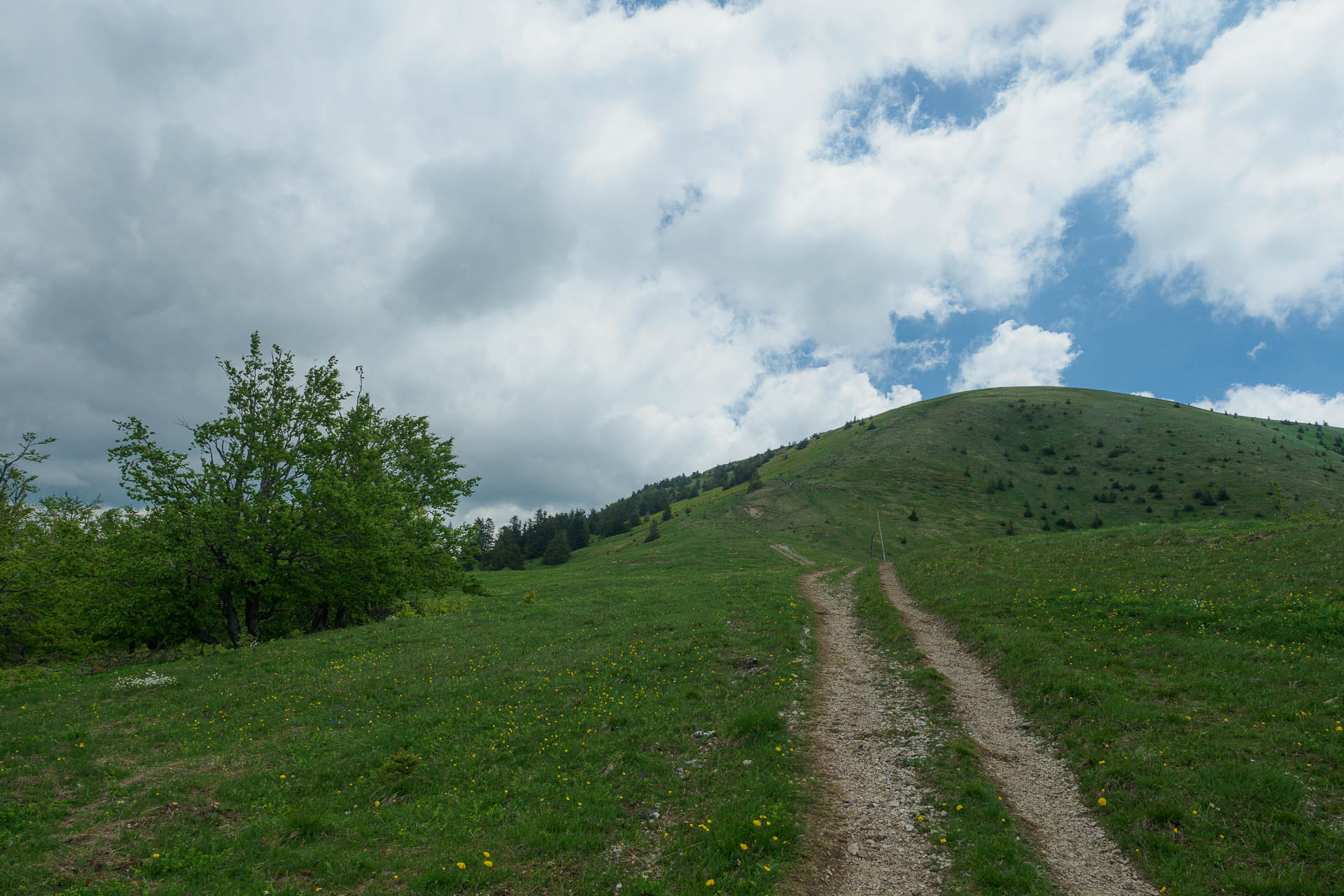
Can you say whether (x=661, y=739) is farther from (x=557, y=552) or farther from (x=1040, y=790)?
(x=557, y=552)

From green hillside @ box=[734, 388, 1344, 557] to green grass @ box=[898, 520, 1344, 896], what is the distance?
2180 inches

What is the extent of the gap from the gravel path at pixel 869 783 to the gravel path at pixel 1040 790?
127 centimetres

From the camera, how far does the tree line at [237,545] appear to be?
28.6 meters

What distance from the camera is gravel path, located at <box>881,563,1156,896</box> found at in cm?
798

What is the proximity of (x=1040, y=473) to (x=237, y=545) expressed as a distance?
13469 centimetres

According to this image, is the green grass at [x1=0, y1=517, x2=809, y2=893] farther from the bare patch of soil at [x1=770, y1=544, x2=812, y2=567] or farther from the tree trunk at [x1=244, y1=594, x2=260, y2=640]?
the bare patch of soil at [x1=770, y1=544, x2=812, y2=567]

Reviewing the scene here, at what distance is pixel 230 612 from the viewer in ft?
102

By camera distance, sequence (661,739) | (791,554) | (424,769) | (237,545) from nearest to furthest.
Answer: (424,769)
(661,739)
(237,545)
(791,554)

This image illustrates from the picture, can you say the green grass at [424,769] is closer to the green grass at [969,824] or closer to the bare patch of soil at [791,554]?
the green grass at [969,824]

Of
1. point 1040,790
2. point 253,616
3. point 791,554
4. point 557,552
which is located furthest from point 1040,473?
point 253,616

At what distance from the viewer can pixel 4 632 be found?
3556cm

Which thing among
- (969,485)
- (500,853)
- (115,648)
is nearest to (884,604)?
(500,853)

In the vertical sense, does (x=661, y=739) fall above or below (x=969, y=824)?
above

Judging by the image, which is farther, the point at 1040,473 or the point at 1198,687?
the point at 1040,473
